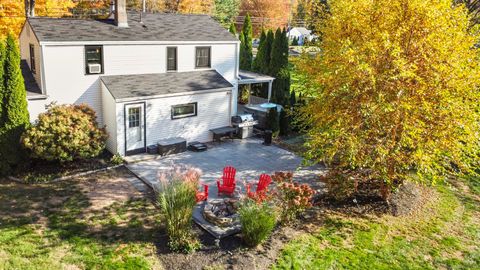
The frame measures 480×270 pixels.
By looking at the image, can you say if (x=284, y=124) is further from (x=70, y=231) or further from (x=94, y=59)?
(x=70, y=231)

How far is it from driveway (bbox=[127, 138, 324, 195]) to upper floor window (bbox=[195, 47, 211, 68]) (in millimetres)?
4381

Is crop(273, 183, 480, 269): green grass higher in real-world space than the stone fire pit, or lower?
lower

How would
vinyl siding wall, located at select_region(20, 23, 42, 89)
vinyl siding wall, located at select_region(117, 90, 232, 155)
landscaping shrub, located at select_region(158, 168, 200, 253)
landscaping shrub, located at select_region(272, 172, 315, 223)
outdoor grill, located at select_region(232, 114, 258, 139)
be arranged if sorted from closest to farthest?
landscaping shrub, located at select_region(158, 168, 200, 253), landscaping shrub, located at select_region(272, 172, 315, 223), vinyl siding wall, located at select_region(20, 23, 42, 89), vinyl siding wall, located at select_region(117, 90, 232, 155), outdoor grill, located at select_region(232, 114, 258, 139)

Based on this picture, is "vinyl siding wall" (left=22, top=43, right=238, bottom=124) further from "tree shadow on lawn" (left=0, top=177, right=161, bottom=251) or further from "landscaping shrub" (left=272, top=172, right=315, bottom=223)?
"landscaping shrub" (left=272, top=172, right=315, bottom=223)

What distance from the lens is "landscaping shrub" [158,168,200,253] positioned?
33.3 ft

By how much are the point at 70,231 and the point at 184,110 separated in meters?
8.86

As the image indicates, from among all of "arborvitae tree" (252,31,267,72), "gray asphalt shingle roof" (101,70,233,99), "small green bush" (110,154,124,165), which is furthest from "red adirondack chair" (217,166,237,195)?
"arborvitae tree" (252,31,267,72)

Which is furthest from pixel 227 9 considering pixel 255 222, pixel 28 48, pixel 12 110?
pixel 255 222

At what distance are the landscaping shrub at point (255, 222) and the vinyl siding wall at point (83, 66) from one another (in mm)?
9738

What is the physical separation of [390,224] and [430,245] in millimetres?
1362

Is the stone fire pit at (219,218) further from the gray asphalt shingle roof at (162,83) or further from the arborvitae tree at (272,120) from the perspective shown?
the arborvitae tree at (272,120)

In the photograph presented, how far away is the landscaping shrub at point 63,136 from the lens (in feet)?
45.5

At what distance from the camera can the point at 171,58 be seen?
744 inches

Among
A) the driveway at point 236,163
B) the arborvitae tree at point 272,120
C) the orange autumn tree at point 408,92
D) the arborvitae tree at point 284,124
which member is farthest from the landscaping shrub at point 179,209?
the arborvitae tree at point 284,124
